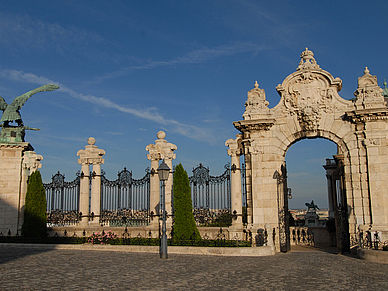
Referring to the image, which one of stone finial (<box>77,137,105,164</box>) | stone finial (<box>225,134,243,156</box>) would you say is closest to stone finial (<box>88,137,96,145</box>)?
stone finial (<box>77,137,105,164</box>)

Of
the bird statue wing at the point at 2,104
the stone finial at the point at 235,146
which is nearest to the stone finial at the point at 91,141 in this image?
the bird statue wing at the point at 2,104

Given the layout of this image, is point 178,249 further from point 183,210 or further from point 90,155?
point 90,155

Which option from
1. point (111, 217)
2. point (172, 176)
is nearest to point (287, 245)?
point (172, 176)

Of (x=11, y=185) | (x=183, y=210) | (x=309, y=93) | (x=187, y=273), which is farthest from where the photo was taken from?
(x=11, y=185)

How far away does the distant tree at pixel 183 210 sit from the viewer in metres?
17.6

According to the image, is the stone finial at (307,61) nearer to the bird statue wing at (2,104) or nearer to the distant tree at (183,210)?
the distant tree at (183,210)

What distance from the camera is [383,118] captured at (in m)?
17.0

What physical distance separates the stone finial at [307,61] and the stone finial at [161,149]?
7623 mm

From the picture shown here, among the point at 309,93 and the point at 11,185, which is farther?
the point at 11,185

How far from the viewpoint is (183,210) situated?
17.8 metres

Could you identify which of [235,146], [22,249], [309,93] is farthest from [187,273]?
[309,93]

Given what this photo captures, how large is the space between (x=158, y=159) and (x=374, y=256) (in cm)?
1119

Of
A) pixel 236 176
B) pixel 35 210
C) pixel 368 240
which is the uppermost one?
pixel 236 176

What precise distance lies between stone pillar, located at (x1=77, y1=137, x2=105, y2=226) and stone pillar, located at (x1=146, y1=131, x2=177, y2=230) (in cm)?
308
